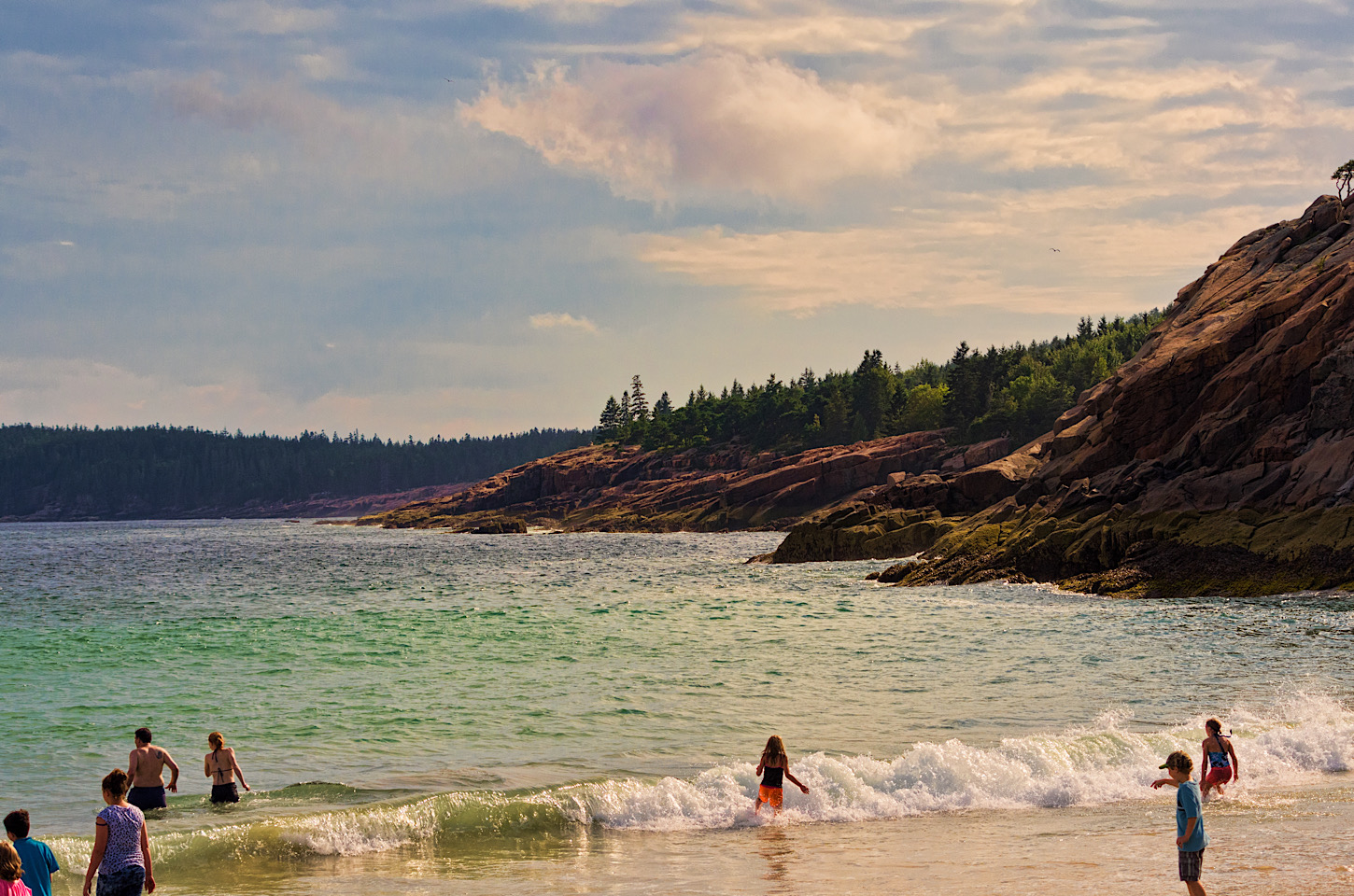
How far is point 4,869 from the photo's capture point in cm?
814

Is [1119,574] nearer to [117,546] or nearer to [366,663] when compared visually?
[366,663]

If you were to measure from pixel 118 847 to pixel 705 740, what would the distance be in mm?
11192

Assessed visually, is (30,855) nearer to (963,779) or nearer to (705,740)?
(705,740)

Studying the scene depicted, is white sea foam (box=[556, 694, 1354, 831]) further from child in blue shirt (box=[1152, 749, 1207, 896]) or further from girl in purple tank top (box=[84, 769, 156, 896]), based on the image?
girl in purple tank top (box=[84, 769, 156, 896])

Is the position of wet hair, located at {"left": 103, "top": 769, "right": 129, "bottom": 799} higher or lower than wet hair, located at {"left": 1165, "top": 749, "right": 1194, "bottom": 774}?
higher

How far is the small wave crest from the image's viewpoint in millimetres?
13711

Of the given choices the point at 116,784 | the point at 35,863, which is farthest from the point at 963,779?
the point at 35,863

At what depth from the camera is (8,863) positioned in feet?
26.8

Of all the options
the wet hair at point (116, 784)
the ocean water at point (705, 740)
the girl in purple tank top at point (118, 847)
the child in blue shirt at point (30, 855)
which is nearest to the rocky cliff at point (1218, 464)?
the ocean water at point (705, 740)

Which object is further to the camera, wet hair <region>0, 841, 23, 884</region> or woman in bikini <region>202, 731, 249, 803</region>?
woman in bikini <region>202, 731, 249, 803</region>

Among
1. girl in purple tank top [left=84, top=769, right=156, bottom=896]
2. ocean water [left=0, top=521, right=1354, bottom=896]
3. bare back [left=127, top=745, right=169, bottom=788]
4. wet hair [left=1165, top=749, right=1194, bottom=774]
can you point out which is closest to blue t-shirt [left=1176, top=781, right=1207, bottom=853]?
wet hair [left=1165, top=749, right=1194, bottom=774]

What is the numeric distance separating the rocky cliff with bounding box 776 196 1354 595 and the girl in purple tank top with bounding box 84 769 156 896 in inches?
1464

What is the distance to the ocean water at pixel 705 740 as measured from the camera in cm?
1238

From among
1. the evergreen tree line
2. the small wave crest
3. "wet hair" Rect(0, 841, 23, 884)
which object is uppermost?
the evergreen tree line
